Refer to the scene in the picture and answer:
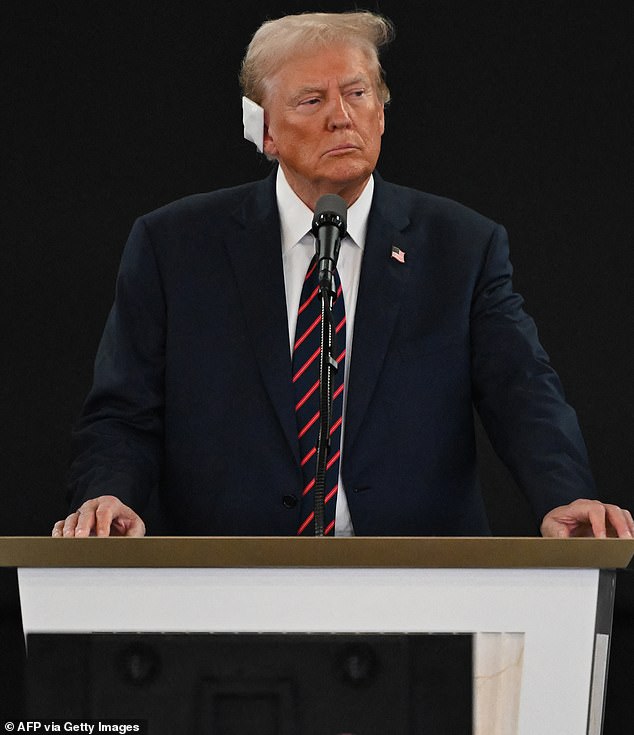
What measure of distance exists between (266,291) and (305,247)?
136mm

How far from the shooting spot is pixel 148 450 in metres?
2.06

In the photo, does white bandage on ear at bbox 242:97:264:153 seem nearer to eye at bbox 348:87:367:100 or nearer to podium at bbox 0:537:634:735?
eye at bbox 348:87:367:100

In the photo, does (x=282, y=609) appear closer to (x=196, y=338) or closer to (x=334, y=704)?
(x=334, y=704)

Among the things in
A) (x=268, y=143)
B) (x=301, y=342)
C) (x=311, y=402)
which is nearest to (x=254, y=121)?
(x=268, y=143)

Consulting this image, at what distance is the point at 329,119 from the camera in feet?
6.79

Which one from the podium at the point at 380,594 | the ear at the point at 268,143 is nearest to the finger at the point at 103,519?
the podium at the point at 380,594

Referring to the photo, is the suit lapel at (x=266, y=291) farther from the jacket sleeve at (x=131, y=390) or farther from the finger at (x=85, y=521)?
the finger at (x=85, y=521)

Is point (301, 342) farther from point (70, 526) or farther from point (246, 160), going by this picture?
point (246, 160)

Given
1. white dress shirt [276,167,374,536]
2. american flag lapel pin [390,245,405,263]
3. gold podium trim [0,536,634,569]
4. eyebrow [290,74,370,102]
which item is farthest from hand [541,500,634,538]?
eyebrow [290,74,370,102]

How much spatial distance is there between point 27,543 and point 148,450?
90 cm

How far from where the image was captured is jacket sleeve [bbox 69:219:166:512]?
6.43 ft

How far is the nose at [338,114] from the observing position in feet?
6.74

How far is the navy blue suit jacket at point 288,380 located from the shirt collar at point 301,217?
22 millimetres

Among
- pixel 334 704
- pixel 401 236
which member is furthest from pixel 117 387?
pixel 334 704
